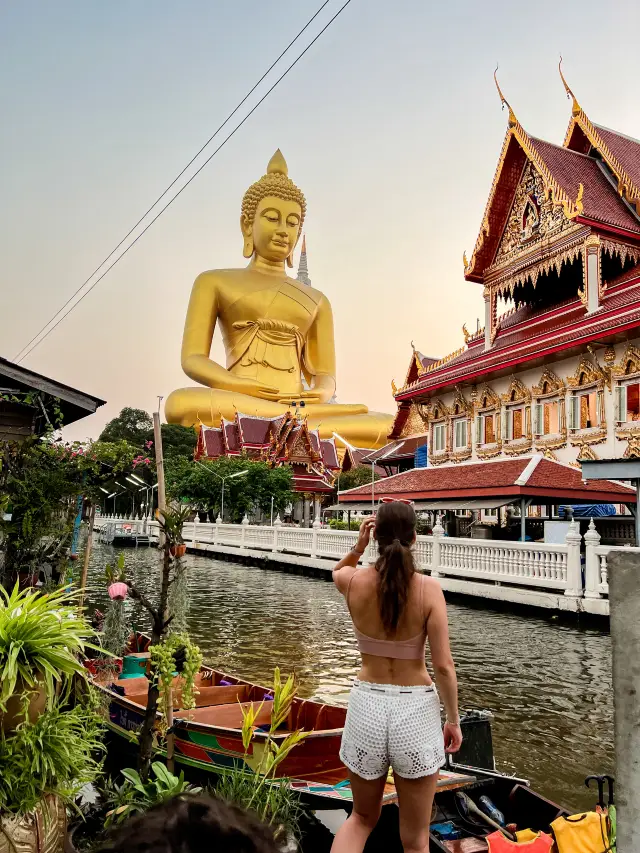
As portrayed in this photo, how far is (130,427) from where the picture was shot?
5791cm

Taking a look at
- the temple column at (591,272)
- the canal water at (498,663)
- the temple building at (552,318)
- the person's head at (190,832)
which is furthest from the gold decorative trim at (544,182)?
the person's head at (190,832)

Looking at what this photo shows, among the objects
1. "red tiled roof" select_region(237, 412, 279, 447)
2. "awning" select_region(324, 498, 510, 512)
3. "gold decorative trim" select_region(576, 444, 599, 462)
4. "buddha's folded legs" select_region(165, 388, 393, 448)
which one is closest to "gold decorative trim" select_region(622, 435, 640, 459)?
"gold decorative trim" select_region(576, 444, 599, 462)

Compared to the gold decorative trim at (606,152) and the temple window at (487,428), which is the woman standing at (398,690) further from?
the gold decorative trim at (606,152)

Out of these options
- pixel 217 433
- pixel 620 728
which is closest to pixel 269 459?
pixel 217 433

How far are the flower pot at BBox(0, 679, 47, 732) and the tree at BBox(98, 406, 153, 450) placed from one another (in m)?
53.2

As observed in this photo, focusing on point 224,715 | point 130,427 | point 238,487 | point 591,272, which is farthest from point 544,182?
point 130,427

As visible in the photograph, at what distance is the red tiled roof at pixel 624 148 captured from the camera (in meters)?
21.2

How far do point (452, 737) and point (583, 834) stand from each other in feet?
2.75

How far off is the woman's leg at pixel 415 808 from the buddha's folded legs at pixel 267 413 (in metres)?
36.9

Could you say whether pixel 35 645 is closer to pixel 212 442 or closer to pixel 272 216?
pixel 212 442

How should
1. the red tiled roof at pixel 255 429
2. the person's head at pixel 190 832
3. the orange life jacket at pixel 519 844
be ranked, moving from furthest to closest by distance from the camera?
the red tiled roof at pixel 255 429 → the orange life jacket at pixel 519 844 → the person's head at pixel 190 832

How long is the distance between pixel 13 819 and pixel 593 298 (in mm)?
18145

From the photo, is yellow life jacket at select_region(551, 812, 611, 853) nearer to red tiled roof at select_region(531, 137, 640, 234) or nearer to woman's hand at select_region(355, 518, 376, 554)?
woman's hand at select_region(355, 518, 376, 554)

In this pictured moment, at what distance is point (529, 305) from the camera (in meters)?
23.6
